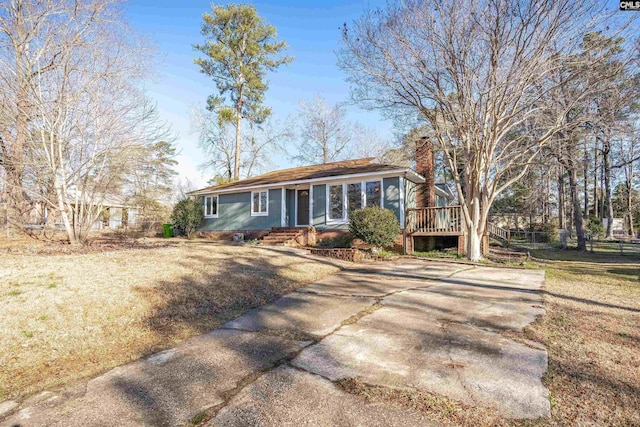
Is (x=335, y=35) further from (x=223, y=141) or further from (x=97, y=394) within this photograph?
(x=223, y=141)

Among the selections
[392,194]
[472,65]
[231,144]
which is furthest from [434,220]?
[231,144]

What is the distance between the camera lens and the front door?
14.9 metres

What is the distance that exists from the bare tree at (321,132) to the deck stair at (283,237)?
50.3 ft

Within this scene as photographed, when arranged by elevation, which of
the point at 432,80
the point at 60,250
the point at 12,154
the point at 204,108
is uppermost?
the point at 204,108

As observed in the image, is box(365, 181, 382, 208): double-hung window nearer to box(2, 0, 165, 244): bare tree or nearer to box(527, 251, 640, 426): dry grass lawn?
box(527, 251, 640, 426): dry grass lawn

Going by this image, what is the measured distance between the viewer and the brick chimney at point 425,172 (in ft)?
44.6

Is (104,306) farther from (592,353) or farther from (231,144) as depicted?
(231,144)

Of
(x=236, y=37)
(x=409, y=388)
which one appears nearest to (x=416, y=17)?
(x=409, y=388)

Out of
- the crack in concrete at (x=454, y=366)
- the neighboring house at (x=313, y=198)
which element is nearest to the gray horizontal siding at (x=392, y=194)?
the neighboring house at (x=313, y=198)

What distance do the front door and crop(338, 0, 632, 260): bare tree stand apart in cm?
540

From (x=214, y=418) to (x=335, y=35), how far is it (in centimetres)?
1135

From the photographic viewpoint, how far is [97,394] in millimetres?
2430

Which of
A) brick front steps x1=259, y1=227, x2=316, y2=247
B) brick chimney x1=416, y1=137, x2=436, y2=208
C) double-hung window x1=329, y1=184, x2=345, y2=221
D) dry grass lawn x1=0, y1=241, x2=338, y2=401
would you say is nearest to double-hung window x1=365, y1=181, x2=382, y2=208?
double-hung window x1=329, y1=184, x2=345, y2=221

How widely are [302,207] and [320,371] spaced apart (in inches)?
489
